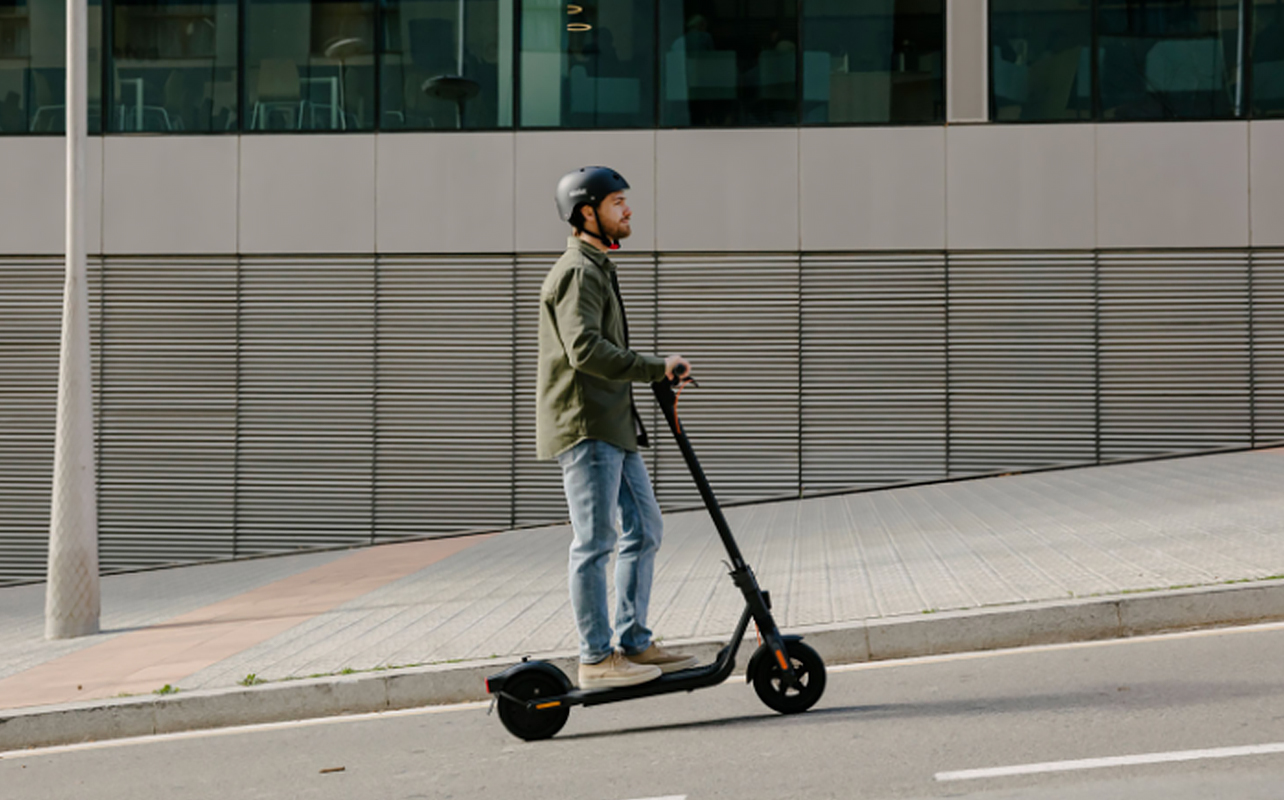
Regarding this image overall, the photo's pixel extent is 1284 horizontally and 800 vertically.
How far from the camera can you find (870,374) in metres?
13.9

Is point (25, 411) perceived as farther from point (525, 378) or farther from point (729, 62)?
point (729, 62)

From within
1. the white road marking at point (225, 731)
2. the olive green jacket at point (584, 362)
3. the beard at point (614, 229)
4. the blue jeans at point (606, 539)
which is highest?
the beard at point (614, 229)

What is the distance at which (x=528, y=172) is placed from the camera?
543 inches

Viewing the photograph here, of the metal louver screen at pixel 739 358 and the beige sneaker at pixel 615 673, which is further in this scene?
the metal louver screen at pixel 739 358

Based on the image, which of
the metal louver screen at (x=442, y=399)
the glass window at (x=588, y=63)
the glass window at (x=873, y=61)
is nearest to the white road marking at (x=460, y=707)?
the metal louver screen at (x=442, y=399)

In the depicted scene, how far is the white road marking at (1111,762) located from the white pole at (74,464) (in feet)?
20.2

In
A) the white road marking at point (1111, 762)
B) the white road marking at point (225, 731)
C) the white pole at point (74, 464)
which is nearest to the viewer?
the white road marking at point (1111, 762)

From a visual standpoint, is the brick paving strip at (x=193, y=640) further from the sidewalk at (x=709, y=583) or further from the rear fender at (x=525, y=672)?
the rear fender at (x=525, y=672)

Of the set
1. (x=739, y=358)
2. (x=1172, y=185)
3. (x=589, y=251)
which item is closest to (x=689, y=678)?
(x=589, y=251)

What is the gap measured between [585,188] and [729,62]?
31.2 ft

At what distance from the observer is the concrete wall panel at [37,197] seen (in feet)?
45.6

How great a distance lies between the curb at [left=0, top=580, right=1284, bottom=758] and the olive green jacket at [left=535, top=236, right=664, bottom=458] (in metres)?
1.50

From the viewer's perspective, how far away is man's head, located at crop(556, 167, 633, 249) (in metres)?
4.89

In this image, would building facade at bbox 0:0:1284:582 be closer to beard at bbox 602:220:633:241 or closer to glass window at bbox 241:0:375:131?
glass window at bbox 241:0:375:131
